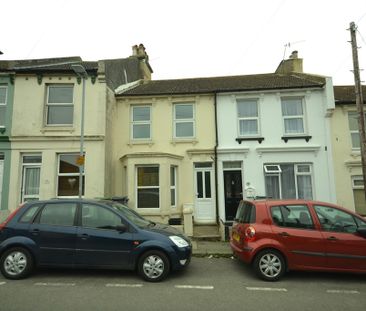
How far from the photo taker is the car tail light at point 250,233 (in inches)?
239

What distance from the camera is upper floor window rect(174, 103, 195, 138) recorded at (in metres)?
13.0

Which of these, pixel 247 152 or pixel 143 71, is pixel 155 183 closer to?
pixel 247 152

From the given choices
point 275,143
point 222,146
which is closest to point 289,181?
point 275,143

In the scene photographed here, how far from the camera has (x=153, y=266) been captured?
581cm

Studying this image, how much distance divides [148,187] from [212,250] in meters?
4.40

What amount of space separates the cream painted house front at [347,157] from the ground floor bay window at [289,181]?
1176 mm

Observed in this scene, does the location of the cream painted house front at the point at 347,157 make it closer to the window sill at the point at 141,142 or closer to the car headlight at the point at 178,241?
the window sill at the point at 141,142

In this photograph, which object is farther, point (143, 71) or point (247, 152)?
point (143, 71)

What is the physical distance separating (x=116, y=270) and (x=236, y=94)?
922 centimetres

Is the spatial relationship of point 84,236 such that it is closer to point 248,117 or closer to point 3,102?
point 3,102

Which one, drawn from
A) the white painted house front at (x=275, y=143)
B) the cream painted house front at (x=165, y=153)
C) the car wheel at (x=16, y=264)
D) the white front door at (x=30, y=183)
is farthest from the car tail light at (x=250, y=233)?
Answer: the white front door at (x=30, y=183)

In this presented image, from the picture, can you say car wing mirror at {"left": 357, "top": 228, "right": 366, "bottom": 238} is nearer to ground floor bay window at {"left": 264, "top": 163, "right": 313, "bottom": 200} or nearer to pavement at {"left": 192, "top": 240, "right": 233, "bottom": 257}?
pavement at {"left": 192, "top": 240, "right": 233, "bottom": 257}

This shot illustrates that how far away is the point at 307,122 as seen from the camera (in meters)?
12.6

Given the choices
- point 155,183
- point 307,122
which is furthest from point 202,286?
point 307,122
